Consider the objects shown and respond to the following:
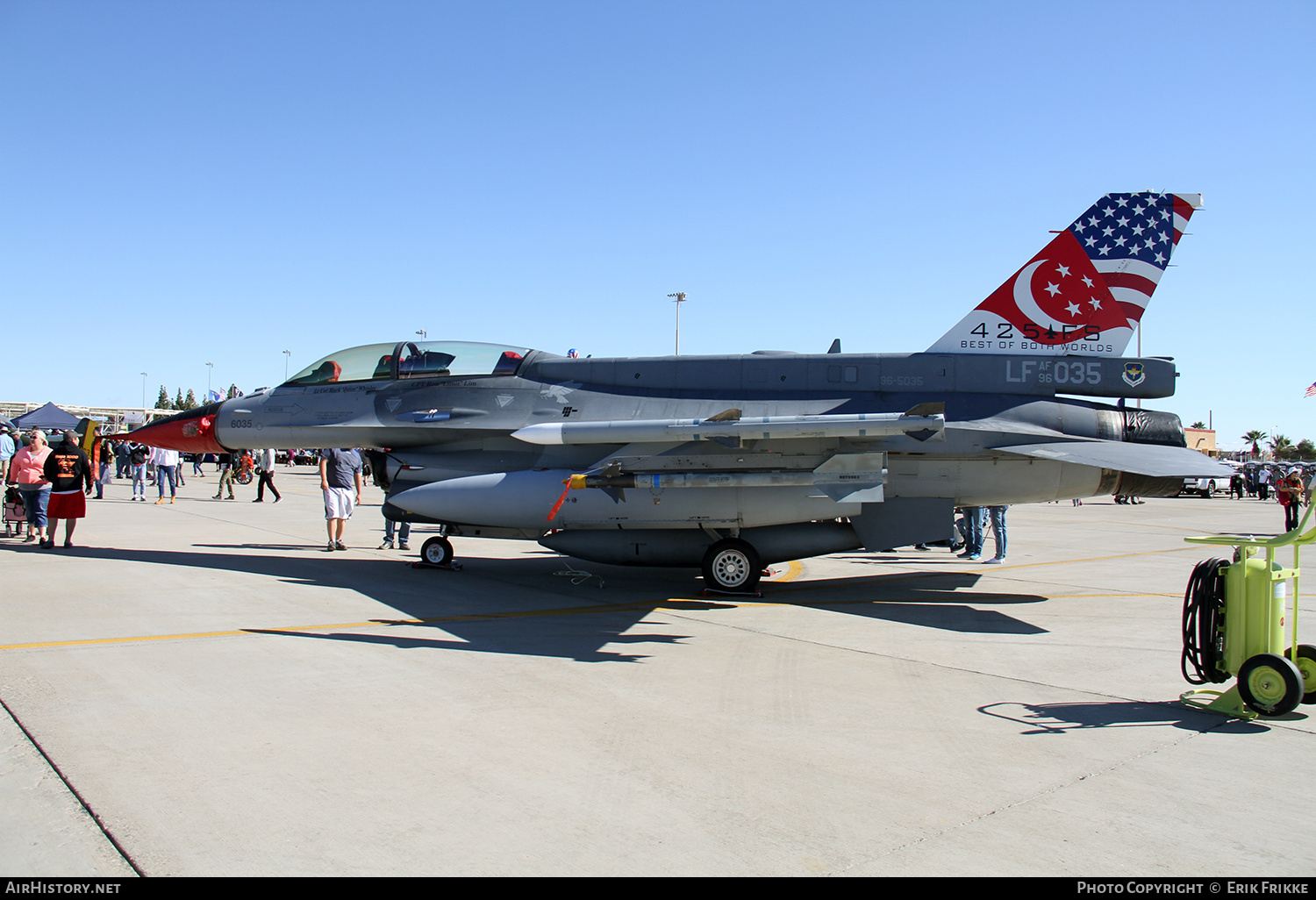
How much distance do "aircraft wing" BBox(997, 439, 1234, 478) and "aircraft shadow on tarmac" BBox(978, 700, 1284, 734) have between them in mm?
3777

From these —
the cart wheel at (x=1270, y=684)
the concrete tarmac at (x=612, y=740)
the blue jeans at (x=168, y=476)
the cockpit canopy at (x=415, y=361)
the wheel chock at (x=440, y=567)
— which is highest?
the cockpit canopy at (x=415, y=361)

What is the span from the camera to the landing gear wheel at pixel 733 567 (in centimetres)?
955

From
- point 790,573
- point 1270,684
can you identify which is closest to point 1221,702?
point 1270,684

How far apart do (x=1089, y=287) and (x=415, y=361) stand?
27.6 feet

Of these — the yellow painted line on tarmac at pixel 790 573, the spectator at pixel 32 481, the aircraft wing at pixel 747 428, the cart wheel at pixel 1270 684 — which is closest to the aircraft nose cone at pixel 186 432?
the spectator at pixel 32 481

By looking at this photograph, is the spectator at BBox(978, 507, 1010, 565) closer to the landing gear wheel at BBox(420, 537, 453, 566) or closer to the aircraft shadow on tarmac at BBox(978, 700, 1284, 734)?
the aircraft shadow on tarmac at BBox(978, 700, 1284, 734)

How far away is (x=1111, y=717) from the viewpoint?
5035mm

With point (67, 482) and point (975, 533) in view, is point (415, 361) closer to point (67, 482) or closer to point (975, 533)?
point (67, 482)

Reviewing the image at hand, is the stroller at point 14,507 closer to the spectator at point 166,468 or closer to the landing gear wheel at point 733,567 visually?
the spectator at point 166,468

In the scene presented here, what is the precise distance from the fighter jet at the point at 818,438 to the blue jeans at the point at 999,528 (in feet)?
11.0

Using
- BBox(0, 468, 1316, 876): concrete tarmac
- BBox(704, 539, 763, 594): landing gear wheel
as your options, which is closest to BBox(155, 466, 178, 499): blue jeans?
BBox(0, 468, 1316, 876): concrete tarmac

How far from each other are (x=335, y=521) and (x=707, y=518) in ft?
22.8

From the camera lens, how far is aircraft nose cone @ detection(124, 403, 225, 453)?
1201 cm

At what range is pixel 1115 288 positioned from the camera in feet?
32.6
